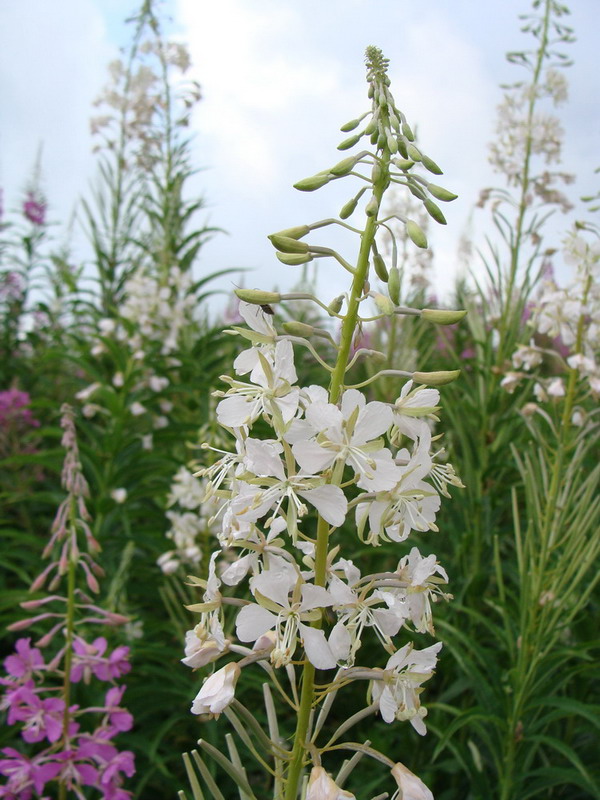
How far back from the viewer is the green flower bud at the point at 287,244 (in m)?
1.17

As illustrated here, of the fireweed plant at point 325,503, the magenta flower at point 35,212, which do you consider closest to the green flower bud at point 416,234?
the fireweed plant at point 325,503

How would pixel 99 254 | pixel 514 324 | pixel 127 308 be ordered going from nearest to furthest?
1. pixel 514 324
2. pixel 127 308
3. pixel 99 254

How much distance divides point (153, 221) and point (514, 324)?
8.87 ft

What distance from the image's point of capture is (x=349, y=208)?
125 centimetres

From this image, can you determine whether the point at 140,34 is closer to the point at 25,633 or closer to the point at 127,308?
the point at 127,308

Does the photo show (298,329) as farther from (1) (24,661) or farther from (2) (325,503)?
(1) (24,661)

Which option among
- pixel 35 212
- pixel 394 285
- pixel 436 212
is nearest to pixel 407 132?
pixel 436 212

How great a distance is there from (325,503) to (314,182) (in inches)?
24.1

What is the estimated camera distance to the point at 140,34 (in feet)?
17.1

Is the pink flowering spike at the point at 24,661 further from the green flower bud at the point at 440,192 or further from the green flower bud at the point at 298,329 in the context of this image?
the green flower bud at the point at 440,192

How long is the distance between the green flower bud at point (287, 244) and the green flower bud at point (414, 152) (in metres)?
0.26

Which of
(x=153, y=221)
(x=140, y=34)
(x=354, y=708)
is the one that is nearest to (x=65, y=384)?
(x=153, y=221)


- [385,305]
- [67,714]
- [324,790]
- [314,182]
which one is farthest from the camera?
[67,714]

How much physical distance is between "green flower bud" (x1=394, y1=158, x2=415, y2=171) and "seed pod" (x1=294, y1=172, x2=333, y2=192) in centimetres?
13
